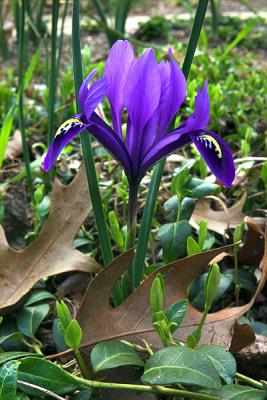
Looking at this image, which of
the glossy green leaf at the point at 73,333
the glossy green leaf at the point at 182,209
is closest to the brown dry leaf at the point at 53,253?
the glossy green leaf at the point at 182,209

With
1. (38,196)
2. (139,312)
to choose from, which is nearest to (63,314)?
(139,312)

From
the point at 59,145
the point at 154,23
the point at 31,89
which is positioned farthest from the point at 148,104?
the point at 154,23

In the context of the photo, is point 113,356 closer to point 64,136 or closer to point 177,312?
point 177,312

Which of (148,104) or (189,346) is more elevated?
(148,104)

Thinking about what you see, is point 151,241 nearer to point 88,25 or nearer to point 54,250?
point 54,250

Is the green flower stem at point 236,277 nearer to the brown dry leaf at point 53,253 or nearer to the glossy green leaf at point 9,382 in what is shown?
the brown dry leaf at point 53,253

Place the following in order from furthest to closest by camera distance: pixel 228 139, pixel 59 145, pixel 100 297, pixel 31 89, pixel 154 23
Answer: pixel 154 23
pixel 31 89
pixel 228 139
pixel 100 297
pixel 59 145
